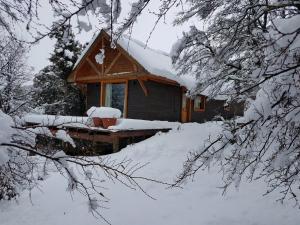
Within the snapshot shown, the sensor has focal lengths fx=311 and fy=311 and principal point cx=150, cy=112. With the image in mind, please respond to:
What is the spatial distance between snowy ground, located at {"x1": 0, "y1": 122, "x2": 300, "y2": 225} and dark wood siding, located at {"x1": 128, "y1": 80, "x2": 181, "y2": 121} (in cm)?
648

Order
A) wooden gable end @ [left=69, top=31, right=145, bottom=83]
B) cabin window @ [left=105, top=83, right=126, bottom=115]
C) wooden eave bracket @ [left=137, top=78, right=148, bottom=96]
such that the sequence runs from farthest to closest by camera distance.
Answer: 1. cabin window @ [left=105, top=83, right=126, bottom=115]
2. wooden gable end @ [left=69, top=31, right=145, bottom=83]
3. wooden eave bracket @ [left=137, top=78, right=148, bottom=96]

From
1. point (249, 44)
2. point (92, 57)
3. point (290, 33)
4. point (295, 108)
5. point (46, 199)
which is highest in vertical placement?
point (92, 57)

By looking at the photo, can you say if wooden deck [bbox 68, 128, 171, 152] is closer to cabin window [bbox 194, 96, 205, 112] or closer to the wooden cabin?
the wooden cabin

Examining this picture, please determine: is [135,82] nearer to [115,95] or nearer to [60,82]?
[115,95]

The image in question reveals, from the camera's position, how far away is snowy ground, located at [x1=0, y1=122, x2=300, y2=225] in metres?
5.73

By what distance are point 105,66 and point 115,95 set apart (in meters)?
1.55

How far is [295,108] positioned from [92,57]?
44.8 ft

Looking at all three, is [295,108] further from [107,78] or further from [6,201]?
[107,78]

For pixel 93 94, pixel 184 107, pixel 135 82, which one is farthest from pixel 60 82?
pixel 184 107

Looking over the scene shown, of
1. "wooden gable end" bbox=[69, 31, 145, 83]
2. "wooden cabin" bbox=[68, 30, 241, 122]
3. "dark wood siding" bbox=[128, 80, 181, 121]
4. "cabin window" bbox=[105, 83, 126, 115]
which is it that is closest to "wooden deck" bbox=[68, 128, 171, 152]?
"dark wood siding" bbox=[128, 80, 181, 121]

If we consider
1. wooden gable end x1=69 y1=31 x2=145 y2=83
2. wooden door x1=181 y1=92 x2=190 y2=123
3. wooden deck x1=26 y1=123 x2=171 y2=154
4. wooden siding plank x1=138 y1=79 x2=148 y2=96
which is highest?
wooden gable end x1=69 y1=31 x2=145 y2=83

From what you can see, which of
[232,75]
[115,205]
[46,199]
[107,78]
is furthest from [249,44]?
[107,78]

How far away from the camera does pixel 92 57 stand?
624 inches

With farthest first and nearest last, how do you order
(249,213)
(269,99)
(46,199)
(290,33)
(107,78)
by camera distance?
(107,78) → (46,199) → (249,213) → (269,99) → (290,33)
